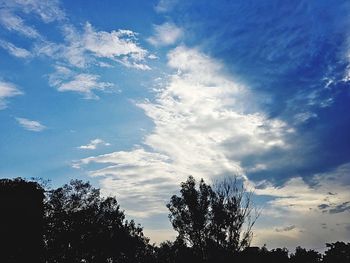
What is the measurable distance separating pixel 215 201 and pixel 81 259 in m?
34.2

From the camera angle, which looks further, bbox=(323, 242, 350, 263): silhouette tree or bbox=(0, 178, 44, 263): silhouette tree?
bbox=(0, 178, 44, 263): silhouette tree

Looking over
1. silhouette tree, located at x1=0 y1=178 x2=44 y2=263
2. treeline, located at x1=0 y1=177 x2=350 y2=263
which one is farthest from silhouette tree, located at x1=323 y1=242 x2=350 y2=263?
silhouette tree, located at x1=0 y1=178 x2=44 y2=263

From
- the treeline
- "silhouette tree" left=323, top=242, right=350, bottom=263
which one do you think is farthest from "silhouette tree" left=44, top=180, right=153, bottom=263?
"silhouette tree" left=323, top=242, right=350, bottom=263

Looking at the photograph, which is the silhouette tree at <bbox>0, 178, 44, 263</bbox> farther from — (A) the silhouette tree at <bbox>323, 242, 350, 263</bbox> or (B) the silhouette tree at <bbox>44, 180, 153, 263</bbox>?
(A) the silhouette tree at <bbox>323, 242, 350, 263</bbox>

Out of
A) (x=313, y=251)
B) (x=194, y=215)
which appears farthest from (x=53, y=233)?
(x=313, y=251)

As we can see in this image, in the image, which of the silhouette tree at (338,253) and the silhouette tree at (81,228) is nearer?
the silhouette tree at (338,253)

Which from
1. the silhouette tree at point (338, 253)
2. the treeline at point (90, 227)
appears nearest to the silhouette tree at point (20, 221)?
the treeline at point (90, 227)

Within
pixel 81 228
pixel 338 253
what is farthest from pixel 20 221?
pixel 338 253

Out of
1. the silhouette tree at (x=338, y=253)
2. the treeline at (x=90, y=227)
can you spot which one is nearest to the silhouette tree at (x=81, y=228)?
the treeline at (x=90, y=227)

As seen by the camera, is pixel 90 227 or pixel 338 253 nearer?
pixel 338 253

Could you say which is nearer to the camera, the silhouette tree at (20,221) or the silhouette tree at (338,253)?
the silhouette tree at (338,253)

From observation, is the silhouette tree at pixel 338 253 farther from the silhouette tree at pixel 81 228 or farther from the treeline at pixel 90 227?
the silhouette tree at pixel 81 228

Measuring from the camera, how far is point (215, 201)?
169ft

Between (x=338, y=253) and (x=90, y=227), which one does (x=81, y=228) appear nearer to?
(x=90, y=227)
